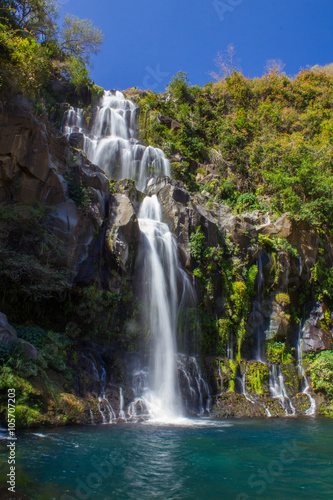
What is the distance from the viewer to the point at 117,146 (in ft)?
76.2

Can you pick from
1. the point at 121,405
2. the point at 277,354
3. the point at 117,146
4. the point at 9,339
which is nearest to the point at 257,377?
the point at 277,354

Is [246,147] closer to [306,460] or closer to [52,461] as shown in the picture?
[306,460]

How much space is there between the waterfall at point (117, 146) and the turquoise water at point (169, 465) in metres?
16.0

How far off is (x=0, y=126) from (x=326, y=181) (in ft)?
64.8

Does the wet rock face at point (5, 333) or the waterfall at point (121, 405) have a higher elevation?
the wet rock face at point (5, 333)

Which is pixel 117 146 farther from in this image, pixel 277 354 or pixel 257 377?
pixel 257 377

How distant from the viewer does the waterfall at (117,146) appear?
2239 cm

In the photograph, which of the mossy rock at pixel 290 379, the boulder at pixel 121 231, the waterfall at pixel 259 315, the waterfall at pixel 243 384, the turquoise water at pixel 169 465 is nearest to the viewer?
the turquoise water at pixel 169 465

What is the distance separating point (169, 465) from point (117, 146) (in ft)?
66.9

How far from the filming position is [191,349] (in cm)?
1553

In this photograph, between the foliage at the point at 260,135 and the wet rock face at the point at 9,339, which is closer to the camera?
the wet rock face at the point at 9,339

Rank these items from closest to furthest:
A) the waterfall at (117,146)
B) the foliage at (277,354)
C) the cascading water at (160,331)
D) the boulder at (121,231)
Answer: the cascading water at (160,331)
the boulder at (121,231)
the foliage at (277,354)
the waterfall at (117,146)

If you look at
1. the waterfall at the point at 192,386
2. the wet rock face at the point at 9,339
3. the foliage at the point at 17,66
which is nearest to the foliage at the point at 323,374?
the waterfall at the point at 192,386

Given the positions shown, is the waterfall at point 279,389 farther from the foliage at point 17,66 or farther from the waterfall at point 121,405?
the foliage at point 17,66
